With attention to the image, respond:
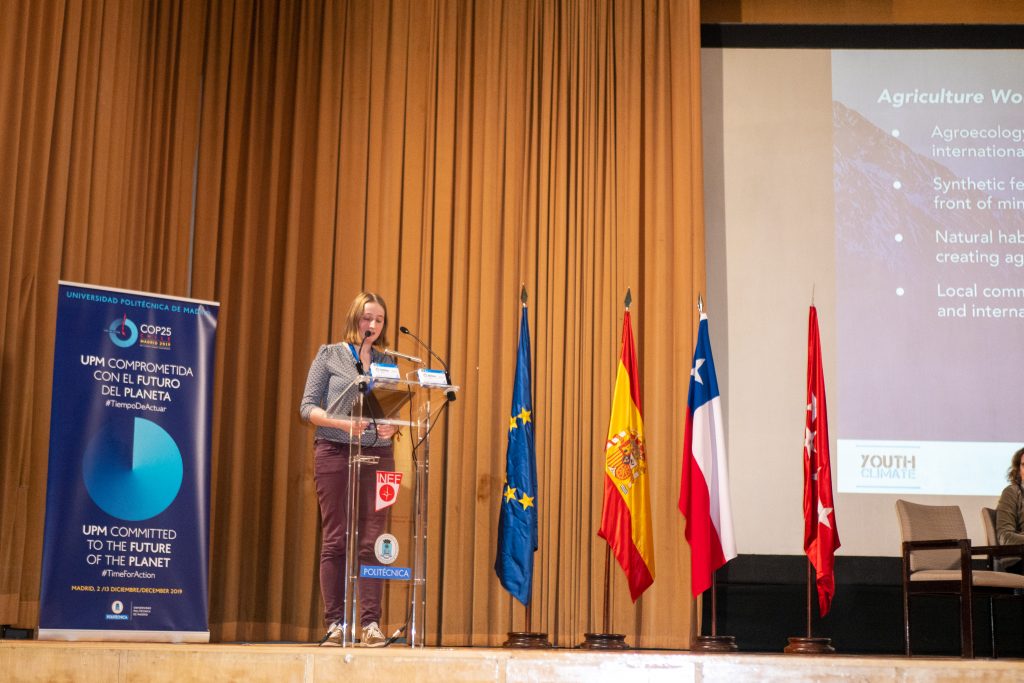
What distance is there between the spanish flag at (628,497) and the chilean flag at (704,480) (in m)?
0.20

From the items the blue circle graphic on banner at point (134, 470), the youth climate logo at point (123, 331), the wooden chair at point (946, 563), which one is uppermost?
the youth climate logo at point (123, 331)

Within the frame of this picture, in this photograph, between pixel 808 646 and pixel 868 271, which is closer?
Result: pixel 808 646

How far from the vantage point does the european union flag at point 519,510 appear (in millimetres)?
5285

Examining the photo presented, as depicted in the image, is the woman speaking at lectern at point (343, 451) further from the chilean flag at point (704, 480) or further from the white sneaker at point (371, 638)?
the chilean flag at point (704, 480)

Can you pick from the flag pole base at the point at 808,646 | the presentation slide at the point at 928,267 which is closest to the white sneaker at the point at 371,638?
the flag pole base at the point at 808,646

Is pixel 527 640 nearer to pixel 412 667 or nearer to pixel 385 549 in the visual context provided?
pixel 385 549

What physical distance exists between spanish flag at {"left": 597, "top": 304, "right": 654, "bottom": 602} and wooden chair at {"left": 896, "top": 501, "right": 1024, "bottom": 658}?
48.9 inches

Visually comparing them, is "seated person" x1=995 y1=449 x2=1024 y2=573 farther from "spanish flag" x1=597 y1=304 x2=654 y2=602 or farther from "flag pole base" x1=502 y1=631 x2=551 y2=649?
"flag pole base" x1=502 y1=631 x2=551 y2=649

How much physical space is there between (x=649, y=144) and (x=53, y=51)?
311 cm

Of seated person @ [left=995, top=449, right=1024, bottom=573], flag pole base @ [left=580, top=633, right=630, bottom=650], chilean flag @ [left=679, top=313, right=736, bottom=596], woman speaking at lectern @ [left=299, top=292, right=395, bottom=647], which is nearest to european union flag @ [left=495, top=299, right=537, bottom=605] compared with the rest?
flag pole base @ [left=580, top=633, right=630, bottom=650]

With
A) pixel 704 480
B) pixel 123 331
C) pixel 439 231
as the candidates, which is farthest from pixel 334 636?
pixel 439 231

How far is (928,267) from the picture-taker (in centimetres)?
619

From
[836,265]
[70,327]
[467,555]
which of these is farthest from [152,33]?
[836,265]

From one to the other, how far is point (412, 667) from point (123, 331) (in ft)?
6.39
